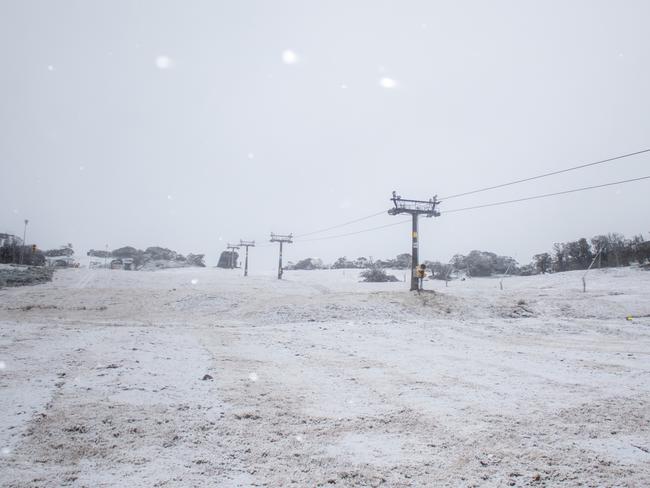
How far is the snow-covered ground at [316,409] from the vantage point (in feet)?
10.5

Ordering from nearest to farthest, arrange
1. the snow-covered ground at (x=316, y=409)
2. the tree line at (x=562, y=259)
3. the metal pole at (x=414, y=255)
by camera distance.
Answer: the snow-covered ground at (x=316, y=409) < the metal pole at (x=414, y=255) < the tree line at (x=562, y=259)

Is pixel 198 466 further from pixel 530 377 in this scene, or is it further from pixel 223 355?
pixel 530 377

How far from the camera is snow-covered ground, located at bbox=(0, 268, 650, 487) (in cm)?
321

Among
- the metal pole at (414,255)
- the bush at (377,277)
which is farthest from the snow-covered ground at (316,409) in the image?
the bush at (377,277)

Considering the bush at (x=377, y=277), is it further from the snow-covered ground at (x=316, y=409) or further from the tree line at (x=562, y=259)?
the snow-covered ground at (x=316, y=409)

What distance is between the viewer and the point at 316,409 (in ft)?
15.6

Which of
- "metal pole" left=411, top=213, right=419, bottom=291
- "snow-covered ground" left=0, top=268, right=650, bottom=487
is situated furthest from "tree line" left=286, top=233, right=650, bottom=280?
"snow-covered ground" left=0, top=268, right=650, bottom=487

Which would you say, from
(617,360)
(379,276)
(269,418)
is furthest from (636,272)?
(269,418)

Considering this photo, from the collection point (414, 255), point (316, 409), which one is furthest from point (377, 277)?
point (316, 409)

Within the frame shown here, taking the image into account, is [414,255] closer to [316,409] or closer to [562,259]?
[316,409]

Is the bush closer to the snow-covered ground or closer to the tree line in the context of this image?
the tree line

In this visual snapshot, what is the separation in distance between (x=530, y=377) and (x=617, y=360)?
318cm

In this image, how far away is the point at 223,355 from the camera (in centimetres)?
788

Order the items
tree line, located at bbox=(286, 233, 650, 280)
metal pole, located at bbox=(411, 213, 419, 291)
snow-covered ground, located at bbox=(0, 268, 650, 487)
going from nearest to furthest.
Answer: snow-covered ground, located at bbox=(0, 268, 650, 487) < metal pole, located at bbox=(411, 213, 419, 291) < tree line, located at bbox=(286, 233, 650, 280)
